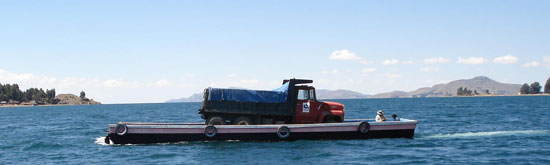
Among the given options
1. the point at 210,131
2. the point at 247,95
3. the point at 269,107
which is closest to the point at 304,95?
the point at 269,107

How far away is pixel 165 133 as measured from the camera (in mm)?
24078

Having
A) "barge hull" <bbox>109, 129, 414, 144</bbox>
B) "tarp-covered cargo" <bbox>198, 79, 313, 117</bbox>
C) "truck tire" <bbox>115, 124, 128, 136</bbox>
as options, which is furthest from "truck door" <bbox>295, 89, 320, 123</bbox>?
"truck tire" <bbox>115, 124, 128, 136</bbox>

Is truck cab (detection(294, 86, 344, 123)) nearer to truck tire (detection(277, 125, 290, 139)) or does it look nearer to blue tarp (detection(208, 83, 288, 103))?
blue tarp (detection(208, 83, 288, 103))

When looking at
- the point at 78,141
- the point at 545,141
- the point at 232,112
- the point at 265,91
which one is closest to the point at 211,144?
the point at 232,112

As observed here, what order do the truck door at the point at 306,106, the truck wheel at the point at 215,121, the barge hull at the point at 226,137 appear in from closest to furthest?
the barge hull at the point at 226,137 < the truck wheel at the point at 215,121 < the truck door at the point at 306,106

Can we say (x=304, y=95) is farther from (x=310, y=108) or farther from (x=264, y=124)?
(x=264, y=124)

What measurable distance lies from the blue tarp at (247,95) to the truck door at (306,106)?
852 millimetres

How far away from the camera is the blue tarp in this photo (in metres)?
24.4

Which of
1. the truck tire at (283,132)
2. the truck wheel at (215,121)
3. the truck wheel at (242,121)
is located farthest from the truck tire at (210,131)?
the truck tire at (283,132)

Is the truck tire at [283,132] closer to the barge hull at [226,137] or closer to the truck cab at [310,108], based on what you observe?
the barge hull at [226,137]

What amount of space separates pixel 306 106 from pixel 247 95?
2.88 m

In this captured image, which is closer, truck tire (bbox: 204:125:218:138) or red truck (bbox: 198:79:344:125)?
truck tire (bbox: 204:125:218:138)

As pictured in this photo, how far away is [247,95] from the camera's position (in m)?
24.6

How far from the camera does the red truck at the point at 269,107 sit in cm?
2450
